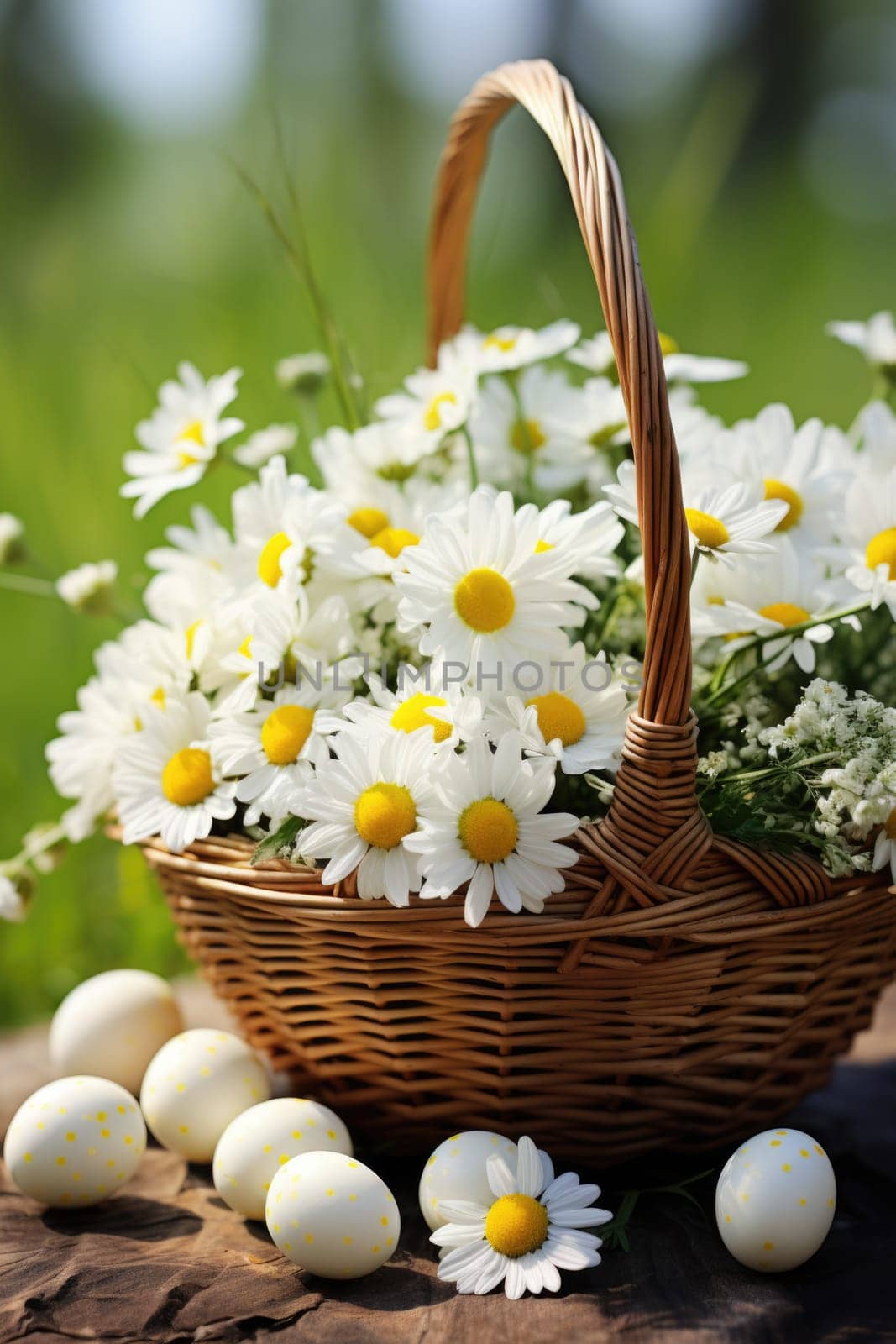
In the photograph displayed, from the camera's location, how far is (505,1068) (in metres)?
0.71

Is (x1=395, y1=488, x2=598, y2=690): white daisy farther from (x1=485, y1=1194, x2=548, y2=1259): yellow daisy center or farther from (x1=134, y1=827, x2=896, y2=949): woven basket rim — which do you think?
(x1=485, y1=1194, x2=548, y2=1259): yellow daisy center

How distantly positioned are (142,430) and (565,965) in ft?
1.86

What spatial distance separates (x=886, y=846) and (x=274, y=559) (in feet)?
1.45

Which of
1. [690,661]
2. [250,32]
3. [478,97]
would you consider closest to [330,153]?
[250,32]

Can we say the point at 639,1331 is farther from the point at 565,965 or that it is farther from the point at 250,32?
the point at 250,32

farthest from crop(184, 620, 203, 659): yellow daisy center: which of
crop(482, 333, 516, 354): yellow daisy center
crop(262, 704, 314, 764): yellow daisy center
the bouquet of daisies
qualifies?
crop(482, 333, 516, 354): yellow daisy center

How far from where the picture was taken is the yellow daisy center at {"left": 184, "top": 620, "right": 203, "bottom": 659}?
2.69ft

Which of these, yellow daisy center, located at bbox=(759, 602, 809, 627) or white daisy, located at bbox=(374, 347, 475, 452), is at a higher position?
white daisy, located at bbox=(374, 347, 475, 452)

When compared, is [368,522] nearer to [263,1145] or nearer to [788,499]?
[788,499]

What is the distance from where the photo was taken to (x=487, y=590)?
677mm

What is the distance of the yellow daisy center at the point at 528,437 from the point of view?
0.93m

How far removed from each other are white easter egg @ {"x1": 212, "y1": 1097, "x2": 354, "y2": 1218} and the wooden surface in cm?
4

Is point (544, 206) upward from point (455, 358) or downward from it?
upward

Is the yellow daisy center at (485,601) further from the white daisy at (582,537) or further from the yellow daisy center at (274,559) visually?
the yellow daisy center at (274,559)
